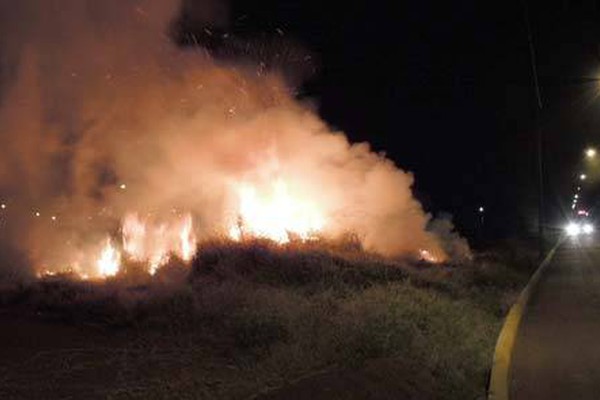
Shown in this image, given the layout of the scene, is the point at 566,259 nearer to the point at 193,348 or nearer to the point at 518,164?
the point at 193,348

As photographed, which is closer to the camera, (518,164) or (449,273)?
(449,273)

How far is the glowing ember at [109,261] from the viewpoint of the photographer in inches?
800

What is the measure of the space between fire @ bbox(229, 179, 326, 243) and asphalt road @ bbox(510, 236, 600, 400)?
5.98m

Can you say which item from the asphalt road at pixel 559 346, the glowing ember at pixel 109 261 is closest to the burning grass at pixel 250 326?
the asphalt road at pixel 559 346

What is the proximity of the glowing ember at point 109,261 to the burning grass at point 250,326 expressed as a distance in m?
1.29

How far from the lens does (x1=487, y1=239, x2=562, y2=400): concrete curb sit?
9008 millimetres

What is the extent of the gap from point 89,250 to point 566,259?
2093 centimetres

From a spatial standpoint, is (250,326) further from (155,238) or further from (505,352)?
(155,238)

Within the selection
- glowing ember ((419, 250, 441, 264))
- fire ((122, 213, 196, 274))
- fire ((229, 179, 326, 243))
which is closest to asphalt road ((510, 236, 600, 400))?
glowing ember ((419, 250, 441, 264))

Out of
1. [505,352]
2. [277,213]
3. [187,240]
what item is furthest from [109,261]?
[505,352]

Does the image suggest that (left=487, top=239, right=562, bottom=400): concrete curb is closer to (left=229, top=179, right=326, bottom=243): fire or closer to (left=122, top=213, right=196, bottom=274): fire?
(left=229, top=179, right=326, bottom=243): fire

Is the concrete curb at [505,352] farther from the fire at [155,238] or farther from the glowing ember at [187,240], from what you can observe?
Result: the fire at [155,238]

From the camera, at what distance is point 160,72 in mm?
23000

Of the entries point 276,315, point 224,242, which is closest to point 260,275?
point 224,242
